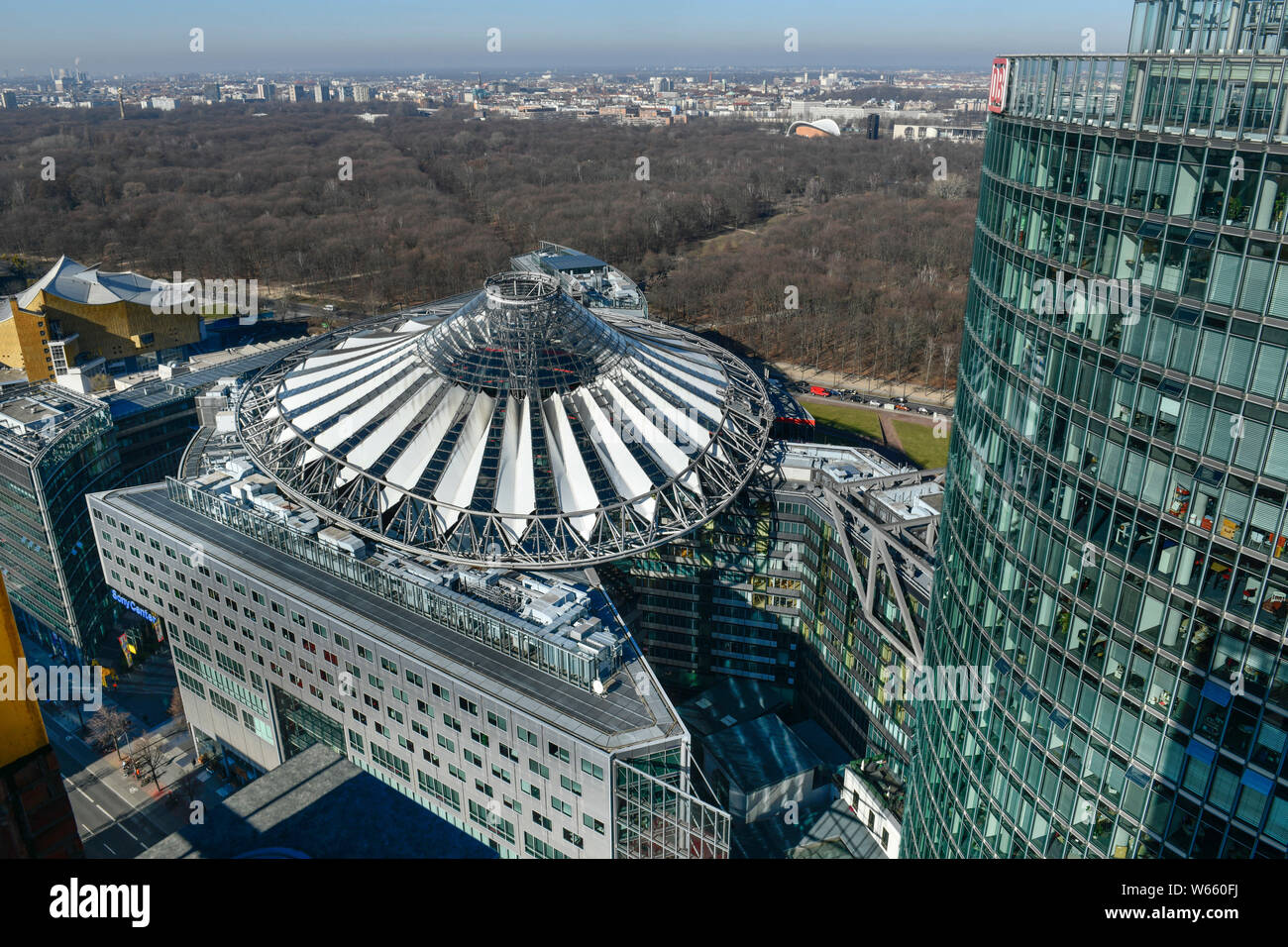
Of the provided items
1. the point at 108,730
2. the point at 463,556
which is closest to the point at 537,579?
the point at 463,556

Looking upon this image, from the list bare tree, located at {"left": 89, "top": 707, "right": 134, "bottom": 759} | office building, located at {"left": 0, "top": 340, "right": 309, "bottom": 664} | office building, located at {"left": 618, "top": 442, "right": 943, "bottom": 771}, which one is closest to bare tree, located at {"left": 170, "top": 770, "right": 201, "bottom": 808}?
bare tree, located at {"left": 89, "top": 707, "right": 134, "bottom": 759}

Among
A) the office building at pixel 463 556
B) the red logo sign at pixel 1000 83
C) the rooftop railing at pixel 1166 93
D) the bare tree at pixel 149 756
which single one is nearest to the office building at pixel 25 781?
the office building at pixel 463 556

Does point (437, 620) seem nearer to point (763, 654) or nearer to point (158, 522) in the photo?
point (158, 522)

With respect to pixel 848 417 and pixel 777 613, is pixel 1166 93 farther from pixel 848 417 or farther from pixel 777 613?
pixel 848 417

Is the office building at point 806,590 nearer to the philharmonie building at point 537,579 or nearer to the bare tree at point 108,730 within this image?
the philharmonie building at point 537,579

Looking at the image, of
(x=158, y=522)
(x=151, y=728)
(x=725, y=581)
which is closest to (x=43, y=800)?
(x=158, y=522)

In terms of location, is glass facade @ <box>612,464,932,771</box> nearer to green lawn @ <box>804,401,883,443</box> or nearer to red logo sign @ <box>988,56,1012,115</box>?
red logo sign @ <box>988,56,1012,115</box>
